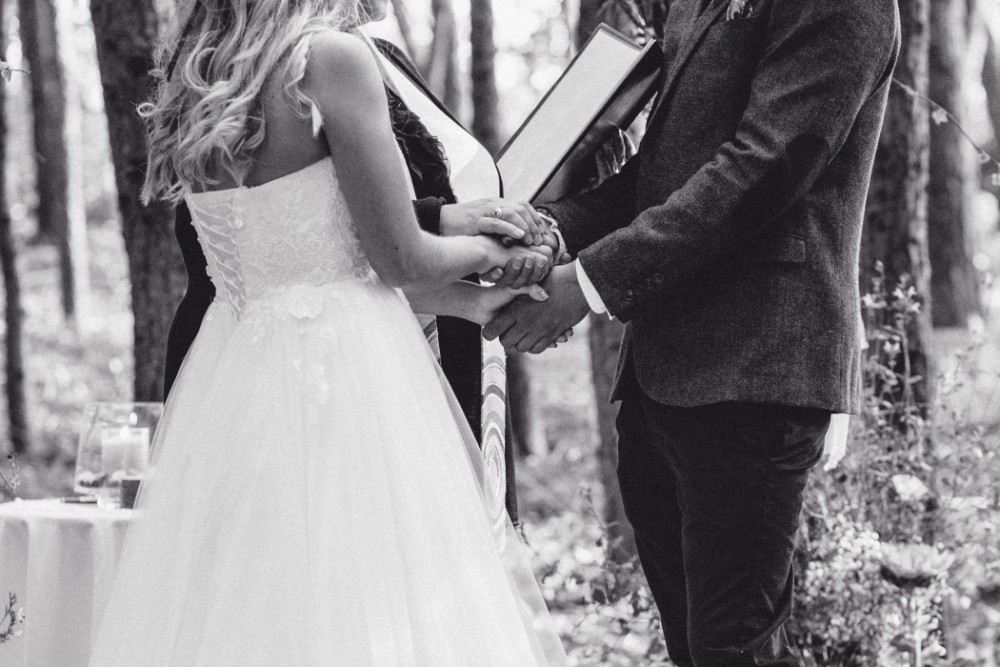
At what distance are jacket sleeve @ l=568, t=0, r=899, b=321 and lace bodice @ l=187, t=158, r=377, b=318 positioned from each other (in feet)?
2.20

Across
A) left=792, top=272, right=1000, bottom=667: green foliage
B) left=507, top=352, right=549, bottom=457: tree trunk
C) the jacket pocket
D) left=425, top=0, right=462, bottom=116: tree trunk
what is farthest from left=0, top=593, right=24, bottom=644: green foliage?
left=425, top=0, right=462, bottom=116: tree trunk

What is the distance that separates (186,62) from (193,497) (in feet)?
3.06

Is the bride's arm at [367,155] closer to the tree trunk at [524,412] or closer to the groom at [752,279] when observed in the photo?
the groom at [752,279]

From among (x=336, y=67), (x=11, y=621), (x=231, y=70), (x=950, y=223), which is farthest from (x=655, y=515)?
(x=950, y=223)

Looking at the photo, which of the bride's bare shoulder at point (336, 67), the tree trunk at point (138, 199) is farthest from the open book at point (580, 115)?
the tree trunk at point (138, 199)

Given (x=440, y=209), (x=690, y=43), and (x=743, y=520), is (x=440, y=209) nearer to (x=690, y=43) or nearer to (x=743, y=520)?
(x=690, y=43)

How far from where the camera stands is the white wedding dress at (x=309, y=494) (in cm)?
204

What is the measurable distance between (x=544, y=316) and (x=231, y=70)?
0.93 m

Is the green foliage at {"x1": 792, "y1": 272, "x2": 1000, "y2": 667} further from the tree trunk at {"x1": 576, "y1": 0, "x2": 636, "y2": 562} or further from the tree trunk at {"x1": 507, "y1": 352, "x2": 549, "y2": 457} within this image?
the tree trunk at {"x1": 507, "y1": 352, "x2": 549, "y2": 457}

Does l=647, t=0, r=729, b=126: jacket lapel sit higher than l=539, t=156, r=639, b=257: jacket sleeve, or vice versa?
l=647, t=0, r=729, b=126: jacket lapel

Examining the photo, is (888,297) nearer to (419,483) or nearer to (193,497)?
(419,483)

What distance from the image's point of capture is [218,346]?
2.38 meters

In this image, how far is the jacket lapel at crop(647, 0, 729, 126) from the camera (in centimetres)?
229

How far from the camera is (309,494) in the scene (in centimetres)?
211
